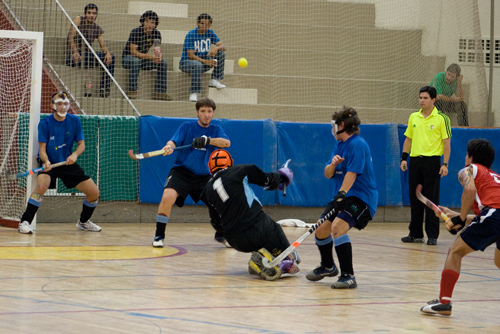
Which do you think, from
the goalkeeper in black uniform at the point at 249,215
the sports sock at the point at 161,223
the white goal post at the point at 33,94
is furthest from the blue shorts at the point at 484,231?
the white goal post at the point at 33,94

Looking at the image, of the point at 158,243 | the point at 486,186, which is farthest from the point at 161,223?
the point at 486,186

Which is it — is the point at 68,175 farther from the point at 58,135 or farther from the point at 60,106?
the point at 60,106

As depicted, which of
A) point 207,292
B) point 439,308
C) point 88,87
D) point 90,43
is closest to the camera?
point 439,308

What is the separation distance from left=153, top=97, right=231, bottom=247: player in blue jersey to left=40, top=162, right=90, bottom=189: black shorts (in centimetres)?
187

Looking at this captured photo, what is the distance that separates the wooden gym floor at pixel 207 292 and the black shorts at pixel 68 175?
93 cm

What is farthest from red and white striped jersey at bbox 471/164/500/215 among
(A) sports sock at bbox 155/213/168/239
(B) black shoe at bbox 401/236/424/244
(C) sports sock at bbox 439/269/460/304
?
(B) black shoe at bbox 401/236/424/244

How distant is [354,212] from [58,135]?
5239mm

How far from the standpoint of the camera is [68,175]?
1032 cm

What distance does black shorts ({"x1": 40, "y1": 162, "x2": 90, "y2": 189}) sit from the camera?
10.3m

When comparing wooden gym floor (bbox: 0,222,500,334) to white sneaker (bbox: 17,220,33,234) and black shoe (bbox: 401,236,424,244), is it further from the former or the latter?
black shoe (bbox: 401,236,424,244)

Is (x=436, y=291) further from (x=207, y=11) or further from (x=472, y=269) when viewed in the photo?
(x=207, y=11)

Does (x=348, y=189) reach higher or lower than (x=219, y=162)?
lower

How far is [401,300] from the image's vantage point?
602cm

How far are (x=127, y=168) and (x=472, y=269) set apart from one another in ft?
20.1
